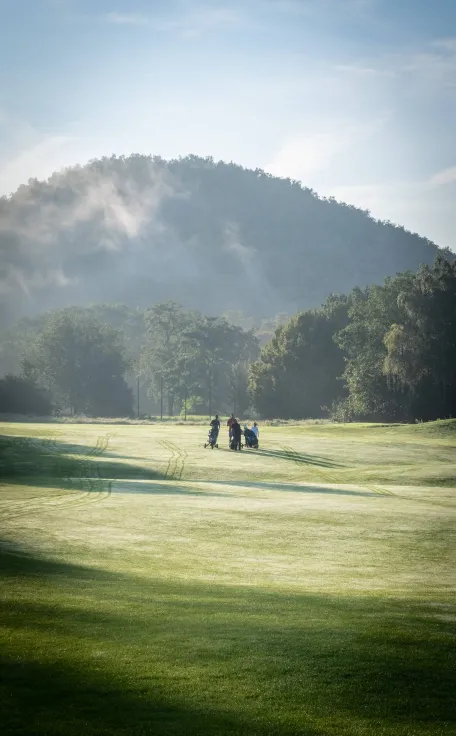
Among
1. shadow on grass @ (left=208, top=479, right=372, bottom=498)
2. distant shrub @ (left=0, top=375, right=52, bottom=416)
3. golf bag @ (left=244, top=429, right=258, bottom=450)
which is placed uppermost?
distant shrub @ (left=0, top=375, right=52, bottom=416)

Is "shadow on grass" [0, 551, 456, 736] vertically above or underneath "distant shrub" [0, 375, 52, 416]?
underneath

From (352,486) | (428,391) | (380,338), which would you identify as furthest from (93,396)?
(352,486)

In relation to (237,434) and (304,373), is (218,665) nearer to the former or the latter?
(237,434)

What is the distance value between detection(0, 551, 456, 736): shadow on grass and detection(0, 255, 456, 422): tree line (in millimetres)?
87048

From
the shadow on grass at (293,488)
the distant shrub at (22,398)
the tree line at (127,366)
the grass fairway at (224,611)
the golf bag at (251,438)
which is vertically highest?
the tree line at (127,366)

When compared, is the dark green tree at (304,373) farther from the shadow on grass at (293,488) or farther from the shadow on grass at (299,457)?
the shadow on grass at (293,488)

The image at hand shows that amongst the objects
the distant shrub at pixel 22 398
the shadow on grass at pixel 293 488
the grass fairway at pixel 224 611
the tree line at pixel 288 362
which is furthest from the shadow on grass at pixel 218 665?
the distant shrub at pixel 22 398

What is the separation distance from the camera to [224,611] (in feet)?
43.2

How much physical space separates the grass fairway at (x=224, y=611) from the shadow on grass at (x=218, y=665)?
0.03 meters

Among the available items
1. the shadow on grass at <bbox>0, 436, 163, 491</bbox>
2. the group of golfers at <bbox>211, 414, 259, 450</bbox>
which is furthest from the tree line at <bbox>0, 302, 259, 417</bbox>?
the shadow on grass at <bbox>0, 436, 163, 491</bbox>

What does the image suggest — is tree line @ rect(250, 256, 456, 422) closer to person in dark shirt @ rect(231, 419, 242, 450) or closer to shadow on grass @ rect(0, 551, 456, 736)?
person in dark shirt @ rect(231, 419, 242, 450)

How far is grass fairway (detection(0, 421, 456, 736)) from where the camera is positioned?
8.78 meters

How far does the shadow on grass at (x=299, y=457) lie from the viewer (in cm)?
4962

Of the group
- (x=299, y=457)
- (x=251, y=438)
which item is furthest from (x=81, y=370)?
(x=299, y=457)
